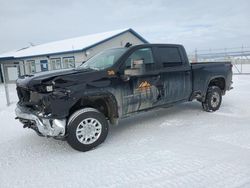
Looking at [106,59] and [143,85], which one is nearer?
[143,85]

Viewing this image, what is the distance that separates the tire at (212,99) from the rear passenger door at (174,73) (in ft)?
2.77

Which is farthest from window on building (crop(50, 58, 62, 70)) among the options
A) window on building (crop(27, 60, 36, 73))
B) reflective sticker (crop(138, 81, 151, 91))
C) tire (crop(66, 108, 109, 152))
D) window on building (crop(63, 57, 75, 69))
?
tire (crop(66, 108, 109, 152))

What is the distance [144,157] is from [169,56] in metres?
2.70

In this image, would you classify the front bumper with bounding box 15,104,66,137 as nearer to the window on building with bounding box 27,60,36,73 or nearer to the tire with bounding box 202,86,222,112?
the tire with bounding box 202,86,222,112

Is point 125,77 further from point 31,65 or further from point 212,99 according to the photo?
point 31,65

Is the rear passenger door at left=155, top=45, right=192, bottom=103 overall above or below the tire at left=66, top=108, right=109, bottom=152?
above

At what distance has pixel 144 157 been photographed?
3758 millimetres

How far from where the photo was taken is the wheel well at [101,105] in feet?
13.6

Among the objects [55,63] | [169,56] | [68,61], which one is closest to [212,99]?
[169,56]

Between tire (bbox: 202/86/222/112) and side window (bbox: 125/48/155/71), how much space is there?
2187 millimetres

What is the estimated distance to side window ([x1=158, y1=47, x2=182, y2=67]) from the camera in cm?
529

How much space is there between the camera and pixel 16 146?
4566mm

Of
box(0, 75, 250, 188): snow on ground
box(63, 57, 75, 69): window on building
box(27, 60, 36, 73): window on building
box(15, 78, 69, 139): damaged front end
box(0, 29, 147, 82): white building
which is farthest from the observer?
box(27, 60, 36, 73): window on building

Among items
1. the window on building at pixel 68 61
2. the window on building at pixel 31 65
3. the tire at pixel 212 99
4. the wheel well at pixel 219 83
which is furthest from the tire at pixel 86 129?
the window on building at pixel 31 65
